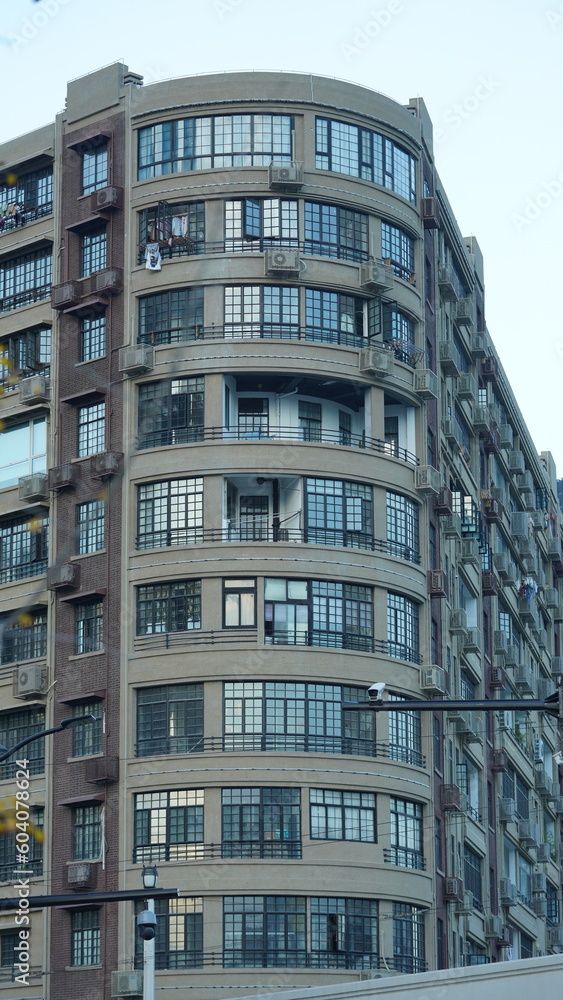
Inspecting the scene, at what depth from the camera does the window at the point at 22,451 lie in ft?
222

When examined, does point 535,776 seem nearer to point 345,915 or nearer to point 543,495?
point 543,495

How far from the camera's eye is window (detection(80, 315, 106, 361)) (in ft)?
219

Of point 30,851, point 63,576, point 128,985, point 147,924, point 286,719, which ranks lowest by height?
point 128,985

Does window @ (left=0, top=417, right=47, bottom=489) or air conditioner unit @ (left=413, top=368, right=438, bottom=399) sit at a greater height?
air conditioner unit @ (left=413, top=368, right=438, bottom=399)

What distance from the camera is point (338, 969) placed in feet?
191

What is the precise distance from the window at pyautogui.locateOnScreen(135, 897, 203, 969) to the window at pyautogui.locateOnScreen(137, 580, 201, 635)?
369 inches

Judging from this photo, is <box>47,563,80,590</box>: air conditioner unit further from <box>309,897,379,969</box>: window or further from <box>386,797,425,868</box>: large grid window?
<box>309,897,379,969</box>: window

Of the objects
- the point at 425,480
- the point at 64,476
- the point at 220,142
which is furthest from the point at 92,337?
the point at 425,480

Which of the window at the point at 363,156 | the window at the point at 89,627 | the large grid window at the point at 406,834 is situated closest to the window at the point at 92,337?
the window at the point at 89,627

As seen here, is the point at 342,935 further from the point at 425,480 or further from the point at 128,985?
the point at 425,480

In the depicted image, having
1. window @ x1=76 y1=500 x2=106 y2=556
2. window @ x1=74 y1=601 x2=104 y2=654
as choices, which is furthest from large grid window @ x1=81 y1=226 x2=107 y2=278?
window @ x1=74 y1=601 x2=104 y2=654

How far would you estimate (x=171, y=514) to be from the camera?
6303cm

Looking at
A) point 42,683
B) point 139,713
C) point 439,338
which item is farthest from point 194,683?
point 439,338

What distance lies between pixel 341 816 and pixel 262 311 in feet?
59.9
